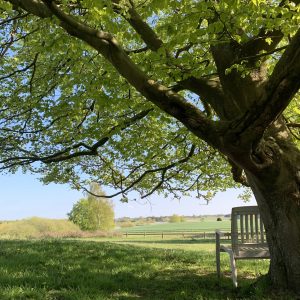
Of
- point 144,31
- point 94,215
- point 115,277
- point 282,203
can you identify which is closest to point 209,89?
point 144,31

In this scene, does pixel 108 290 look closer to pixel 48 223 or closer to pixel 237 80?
pixel 237 80

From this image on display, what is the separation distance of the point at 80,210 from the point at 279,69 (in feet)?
222

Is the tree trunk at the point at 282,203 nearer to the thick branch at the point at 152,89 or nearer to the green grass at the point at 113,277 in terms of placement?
the green grass at the point at 113,277

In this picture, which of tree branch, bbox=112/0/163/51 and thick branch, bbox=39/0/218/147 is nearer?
thick branch, bbox=39/0/218/147

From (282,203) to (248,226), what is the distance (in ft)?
4.72

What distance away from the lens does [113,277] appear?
7.53m

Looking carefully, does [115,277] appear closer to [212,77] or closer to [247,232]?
[247,232]

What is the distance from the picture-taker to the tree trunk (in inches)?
230

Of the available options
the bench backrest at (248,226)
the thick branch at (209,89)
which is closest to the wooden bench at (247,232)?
the bench backrest at (248,226)

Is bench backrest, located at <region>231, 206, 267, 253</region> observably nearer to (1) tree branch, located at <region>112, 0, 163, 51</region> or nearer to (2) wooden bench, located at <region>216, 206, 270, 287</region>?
(2) wooden bench, located at <region>216, 206, 270, 287</region>

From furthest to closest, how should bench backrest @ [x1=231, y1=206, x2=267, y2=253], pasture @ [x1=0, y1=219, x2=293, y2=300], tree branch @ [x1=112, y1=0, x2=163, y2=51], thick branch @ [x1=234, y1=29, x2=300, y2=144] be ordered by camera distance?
1. bench backrest @ [x1=231, y1=206, x2=267, y2=253]
2. tree branch @ [x1=112, y1=0, x2=163, y2=51]
3. pasture @ [x1=0, y1=219, x2=293, y2=300]
4. thick branch @ [x1=234, y1=29, x2=300, y2=144]

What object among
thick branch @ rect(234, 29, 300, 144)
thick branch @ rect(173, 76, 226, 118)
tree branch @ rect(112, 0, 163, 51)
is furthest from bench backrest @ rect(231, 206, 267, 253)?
tree branch @ rect(112, 0, 163, 51)

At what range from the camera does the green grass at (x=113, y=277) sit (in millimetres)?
6078

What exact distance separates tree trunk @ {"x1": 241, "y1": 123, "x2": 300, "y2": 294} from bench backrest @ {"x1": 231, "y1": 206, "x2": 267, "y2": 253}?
1.03 m
